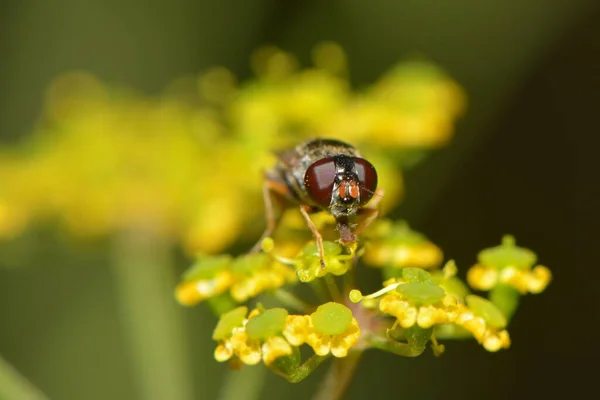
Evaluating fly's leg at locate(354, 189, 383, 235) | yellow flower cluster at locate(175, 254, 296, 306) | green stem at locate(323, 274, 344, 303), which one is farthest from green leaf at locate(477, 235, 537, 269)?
yellow flower cluster at locate(175, 254, 296, 306)

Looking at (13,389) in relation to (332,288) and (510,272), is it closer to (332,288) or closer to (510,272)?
(332,288)

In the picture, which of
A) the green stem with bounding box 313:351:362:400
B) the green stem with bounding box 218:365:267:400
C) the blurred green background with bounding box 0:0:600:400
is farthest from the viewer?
the blurred green background with bounding box 0:0:600:400

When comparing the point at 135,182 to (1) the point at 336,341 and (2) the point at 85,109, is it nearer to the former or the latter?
(2) the point at 85,109

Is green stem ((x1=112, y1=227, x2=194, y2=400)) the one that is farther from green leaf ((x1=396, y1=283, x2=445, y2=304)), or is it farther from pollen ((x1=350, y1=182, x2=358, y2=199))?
green leaf ((x1=396, y1=283, x2=445, y2=304))

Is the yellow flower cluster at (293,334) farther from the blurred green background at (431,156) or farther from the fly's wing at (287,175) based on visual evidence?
the blurred green background at (431,156)

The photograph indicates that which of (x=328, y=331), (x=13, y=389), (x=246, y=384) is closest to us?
(x=328, y=331)

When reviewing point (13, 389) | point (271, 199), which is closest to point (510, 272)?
point (271, 199)
